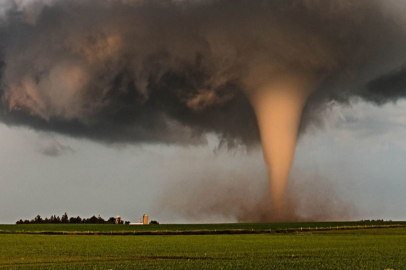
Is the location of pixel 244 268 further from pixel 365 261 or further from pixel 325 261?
pixel 365 261

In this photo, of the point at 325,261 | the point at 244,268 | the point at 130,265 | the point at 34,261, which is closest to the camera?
the point at 244,268

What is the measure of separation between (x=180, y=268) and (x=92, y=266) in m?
5.99

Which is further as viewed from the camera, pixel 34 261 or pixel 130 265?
pixel 34 261

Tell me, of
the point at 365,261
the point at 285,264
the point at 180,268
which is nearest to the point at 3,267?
the point at 180,268

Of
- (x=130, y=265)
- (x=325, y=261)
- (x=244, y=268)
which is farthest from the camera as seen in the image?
(x=325, y=261)

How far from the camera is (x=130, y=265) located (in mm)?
31453

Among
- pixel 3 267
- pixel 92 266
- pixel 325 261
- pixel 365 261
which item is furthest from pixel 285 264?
pixel 3 267

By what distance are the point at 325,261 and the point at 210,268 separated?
30.9ft

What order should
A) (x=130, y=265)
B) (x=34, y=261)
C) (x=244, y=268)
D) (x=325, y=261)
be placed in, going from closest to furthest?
(x=244, y=268), (x=130, y=265), (x=325, y=261), (x=34, y=261)

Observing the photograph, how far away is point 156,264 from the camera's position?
3234 centimetres

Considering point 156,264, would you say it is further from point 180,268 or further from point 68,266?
point 68,266

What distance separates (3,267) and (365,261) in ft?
82.1

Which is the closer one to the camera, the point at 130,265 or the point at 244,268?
the point at 244,268

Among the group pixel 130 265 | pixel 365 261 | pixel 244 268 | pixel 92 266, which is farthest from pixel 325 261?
pixel 92 266
